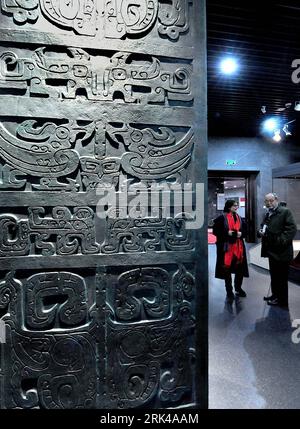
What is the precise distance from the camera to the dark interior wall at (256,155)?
355 inches

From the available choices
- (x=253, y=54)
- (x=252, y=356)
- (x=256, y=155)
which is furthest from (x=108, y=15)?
(x=256, y=155)

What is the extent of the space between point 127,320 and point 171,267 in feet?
1.10

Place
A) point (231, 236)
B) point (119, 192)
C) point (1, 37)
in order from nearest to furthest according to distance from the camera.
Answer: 1. point (1, 37)
2. point (119, 192)
3. point (231, 236)

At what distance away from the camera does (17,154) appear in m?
1.35

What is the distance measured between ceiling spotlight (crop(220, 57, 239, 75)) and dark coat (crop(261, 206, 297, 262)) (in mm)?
2272

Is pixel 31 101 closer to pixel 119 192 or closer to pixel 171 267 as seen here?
pixel 119 192

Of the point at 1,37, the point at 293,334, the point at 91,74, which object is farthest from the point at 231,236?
the point at 1,37

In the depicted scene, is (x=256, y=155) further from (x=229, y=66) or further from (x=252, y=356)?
(x=252, y=356)

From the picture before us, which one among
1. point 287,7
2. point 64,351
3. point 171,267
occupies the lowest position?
point 64,351

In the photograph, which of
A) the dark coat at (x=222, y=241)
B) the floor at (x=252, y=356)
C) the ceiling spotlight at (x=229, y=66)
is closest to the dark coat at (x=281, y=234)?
the dark coat at (x=222, y=241)

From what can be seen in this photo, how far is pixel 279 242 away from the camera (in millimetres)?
3797

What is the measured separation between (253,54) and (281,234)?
8.40 feet

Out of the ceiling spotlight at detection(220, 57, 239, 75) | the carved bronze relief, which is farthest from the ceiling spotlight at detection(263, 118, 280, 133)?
the carved bronze relief

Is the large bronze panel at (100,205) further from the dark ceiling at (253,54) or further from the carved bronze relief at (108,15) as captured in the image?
the dark ceiling at (253,54)
